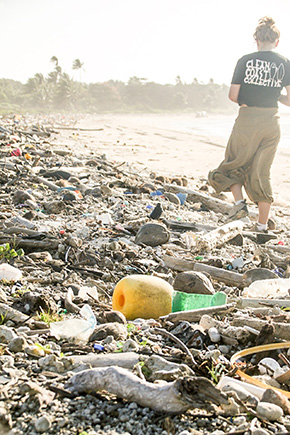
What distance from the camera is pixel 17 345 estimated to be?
203 cm

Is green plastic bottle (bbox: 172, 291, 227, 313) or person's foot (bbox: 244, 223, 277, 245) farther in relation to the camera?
person's foot (bbox: 244, 223, 277, 245)

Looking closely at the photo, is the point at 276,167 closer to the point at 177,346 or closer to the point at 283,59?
the point at 283,59

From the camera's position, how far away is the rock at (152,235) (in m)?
4.23

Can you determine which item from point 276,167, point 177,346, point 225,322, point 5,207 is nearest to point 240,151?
point 5,207

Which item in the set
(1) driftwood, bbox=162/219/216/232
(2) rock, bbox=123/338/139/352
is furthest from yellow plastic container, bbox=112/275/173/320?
(1) driftwood, bbox=162/219/216/232

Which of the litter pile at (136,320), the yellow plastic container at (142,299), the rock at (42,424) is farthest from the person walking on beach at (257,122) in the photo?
the rock at (42,424)

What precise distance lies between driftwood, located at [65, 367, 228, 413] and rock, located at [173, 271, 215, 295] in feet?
4.24

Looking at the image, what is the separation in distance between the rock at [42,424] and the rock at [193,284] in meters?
1.58

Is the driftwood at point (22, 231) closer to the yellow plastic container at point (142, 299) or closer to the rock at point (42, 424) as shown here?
the yellow plastic container at point (142, 299)

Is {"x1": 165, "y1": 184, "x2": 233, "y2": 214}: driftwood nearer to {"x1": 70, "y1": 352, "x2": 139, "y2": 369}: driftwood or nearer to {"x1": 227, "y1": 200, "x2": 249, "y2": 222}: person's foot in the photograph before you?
{"x1": 227, "y1": 200, "x2": 249, "y2": 222}: person's foot

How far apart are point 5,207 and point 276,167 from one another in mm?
8560

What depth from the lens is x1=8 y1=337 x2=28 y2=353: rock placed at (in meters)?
2.03

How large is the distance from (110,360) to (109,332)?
1.08 feet

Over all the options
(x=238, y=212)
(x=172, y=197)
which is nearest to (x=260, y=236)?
(x=238, y=212)
